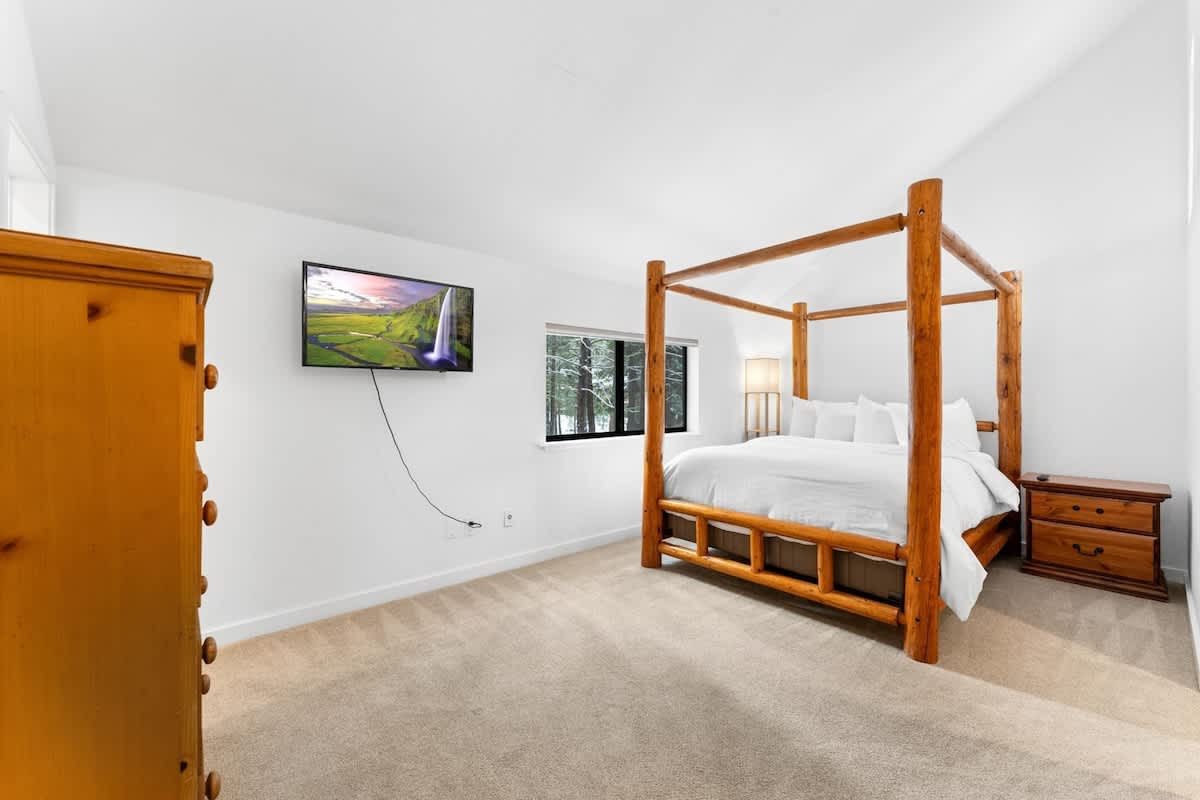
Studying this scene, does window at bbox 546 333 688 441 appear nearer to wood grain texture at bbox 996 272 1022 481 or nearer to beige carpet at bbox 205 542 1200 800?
beige carpet at bbox 205 542 1200 800

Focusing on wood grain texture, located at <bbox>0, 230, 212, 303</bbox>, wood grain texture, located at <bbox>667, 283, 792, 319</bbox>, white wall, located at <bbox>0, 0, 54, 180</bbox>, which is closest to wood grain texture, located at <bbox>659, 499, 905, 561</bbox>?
wood grain texture, located at <bbox>667, 283, 792, 319</bbox>

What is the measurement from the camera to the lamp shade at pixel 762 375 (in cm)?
481

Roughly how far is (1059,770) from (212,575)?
314 centimetres

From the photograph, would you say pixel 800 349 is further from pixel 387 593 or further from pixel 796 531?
pixel 387 593

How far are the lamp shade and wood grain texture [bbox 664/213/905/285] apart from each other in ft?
6.24

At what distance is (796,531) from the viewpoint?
263cm

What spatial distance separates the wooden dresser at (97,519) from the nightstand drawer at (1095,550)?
13.4ft

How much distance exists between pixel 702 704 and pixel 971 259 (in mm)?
2553

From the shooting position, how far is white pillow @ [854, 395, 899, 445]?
3.73m

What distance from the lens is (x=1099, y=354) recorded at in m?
3.50

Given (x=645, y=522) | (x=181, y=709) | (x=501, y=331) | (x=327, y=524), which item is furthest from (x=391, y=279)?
(x=181, y=709)

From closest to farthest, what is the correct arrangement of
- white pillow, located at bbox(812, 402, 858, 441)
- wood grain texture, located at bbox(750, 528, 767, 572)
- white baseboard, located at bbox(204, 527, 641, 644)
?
white baseboard, located at bbox(204, 527, 641, 644) → wood grain texture, located at bbox(750, 528, 767, 572) → white pillow, located at bbox(812, 402, 858, 441)

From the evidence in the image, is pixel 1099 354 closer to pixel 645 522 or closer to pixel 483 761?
pixel 645 522

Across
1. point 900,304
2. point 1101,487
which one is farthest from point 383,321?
point 1101,487
